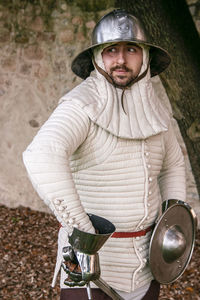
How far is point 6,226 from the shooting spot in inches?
174

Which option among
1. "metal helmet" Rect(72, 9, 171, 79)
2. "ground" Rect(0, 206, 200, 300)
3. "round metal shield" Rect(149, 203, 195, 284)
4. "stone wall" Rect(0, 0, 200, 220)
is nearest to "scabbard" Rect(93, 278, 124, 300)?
"round metal shield" Rect(149, 203, 195, 284)

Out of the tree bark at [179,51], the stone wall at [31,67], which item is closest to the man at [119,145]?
the tree bark at [179,51]

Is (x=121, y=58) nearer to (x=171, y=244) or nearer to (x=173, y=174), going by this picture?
(x=173, y=174)

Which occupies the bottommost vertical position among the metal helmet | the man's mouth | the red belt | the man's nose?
the red belt

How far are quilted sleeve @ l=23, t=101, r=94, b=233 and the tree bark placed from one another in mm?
1243

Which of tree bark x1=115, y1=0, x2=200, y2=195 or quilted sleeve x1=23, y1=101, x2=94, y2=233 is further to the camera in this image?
tree bark x1=115, y1=0, x2=200, y2=195

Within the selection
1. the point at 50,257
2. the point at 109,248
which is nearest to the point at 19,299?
the point at 50,257

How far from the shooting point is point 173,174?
1.90 metres

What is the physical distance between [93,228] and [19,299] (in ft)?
7.22

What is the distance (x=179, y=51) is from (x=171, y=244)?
1298 millimetres

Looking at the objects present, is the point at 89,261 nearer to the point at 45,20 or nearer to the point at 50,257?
the point at 50,257

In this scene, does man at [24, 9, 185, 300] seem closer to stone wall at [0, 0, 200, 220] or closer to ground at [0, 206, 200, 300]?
ground at [0, 206, 200, 300]

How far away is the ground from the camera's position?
3.27m

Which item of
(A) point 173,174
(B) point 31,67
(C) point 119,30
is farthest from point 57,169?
(B) point 31,67
